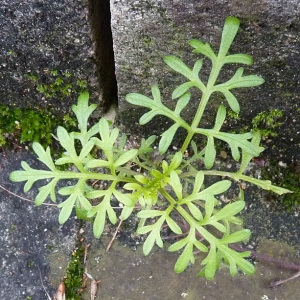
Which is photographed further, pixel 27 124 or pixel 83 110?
pixel 27 124

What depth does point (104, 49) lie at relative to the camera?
2025mm

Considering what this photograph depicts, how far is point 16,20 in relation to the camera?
71.6 inches

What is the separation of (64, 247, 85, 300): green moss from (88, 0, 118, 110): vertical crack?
684 millimetres

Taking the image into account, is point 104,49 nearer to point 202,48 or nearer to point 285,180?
point 202,48

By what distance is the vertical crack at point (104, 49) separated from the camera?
1.85 m

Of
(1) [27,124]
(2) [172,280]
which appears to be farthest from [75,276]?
(1) [27,124]

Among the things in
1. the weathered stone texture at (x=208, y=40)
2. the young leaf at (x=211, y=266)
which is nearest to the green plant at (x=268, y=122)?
the weathered stone texture at (x=208, y=40)

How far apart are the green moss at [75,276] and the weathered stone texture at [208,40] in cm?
77

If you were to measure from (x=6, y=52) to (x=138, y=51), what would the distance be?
0.55 m

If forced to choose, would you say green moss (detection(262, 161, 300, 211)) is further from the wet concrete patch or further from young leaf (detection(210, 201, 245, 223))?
young leaf (detection(210, 201, 245, 223))

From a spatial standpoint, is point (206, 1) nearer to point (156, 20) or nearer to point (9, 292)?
point (156, 20)

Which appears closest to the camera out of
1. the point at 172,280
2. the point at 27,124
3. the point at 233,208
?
the point at 233,208

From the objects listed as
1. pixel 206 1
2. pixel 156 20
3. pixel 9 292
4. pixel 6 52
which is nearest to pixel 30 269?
pixel 9 292

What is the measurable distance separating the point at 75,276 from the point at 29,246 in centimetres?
25
